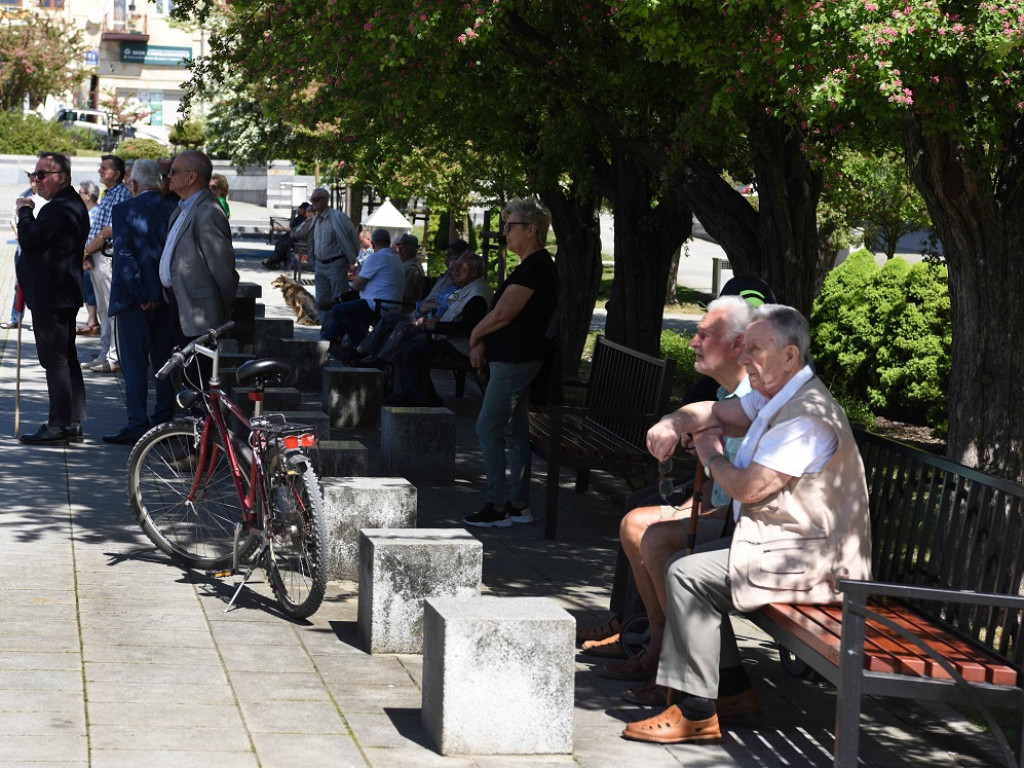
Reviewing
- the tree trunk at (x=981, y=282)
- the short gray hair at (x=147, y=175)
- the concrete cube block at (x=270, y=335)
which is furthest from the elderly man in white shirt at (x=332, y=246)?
the tree trunk at (x=981, y=282)

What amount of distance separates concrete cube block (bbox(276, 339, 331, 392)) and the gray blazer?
4.52 metres

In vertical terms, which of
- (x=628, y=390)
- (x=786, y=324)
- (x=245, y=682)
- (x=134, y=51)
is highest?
(x=134, y=51)

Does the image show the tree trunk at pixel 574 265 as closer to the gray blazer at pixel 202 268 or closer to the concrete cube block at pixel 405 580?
the gray blazer at pixel 202 268

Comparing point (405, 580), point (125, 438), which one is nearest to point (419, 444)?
point (125, 438)

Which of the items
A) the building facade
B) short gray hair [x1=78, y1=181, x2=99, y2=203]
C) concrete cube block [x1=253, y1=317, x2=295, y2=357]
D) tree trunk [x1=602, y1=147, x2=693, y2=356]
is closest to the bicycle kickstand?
tree trunk [x1=602, y1=147, x2=693, y2=356]

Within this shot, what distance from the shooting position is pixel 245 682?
5.66m

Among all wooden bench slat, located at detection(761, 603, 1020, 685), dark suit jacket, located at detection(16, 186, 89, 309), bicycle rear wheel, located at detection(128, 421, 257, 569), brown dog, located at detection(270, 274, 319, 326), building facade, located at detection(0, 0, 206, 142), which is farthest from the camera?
building facade, located at detection(0, 0, 206, 142)

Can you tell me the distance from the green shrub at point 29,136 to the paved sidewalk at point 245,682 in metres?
48.9

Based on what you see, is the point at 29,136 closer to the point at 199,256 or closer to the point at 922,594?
the point at 199,256

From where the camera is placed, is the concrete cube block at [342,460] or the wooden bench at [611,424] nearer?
the concrete cube block at [342,460]

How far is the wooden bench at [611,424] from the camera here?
28.1 ft

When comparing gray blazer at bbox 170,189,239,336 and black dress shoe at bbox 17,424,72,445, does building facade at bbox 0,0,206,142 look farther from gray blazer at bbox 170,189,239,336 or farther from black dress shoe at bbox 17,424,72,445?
gray blazer at bbox 170,189,239,336

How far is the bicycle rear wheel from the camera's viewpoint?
7352 millimetres

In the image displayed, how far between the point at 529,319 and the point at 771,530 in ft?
11.9
